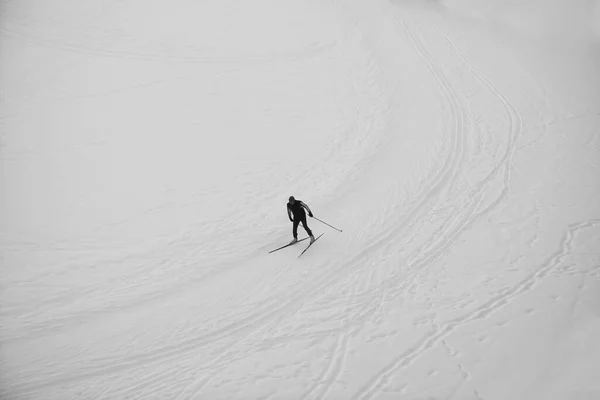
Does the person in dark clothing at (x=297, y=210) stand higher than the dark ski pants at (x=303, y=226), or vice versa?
the person in dark clothing at (x=297, y=210)

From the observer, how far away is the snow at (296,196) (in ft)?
23.4

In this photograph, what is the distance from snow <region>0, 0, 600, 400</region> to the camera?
7.13 meters

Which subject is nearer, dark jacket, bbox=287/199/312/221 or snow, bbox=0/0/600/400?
snow, bbox=0/0/600/400

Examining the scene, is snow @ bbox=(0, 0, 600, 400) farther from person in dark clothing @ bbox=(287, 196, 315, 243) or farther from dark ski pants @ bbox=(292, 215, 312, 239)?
person in dark clothing @ bbox=(287, 196, 315, 243)

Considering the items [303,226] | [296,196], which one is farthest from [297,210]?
[296,196]

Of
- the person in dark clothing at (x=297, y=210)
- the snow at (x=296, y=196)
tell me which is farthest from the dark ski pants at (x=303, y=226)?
the snow at (x=296, y=196)

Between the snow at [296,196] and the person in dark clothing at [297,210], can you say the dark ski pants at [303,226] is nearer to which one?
the person in dark clothing at [297,210]

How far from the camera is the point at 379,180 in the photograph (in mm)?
12234

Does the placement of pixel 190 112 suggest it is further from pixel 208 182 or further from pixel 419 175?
pixel 419 175

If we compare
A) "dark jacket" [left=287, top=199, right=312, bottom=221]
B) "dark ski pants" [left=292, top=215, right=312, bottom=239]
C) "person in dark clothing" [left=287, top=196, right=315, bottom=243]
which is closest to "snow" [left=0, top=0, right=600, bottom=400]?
"dark ski pants" [left=292, top=215, right=312, bottom=239]

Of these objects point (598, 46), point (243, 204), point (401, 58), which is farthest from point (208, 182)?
point (598, 46)

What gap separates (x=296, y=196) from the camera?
1201cm

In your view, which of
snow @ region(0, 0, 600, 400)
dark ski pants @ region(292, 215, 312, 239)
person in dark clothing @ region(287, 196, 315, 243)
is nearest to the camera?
snow @ region(0, 0, 600, 400)

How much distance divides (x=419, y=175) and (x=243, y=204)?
5532mm
